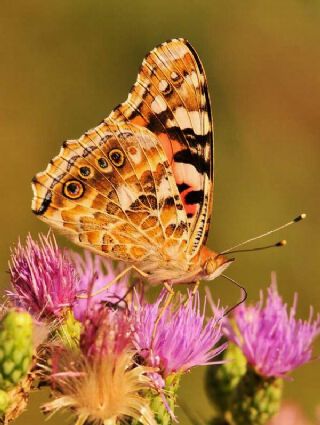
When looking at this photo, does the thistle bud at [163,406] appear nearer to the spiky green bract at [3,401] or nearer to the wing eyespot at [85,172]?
the spiky green bract at [3,401]

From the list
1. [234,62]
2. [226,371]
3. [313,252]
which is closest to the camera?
[226,371]

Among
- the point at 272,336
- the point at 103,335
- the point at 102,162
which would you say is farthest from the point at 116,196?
the point at 103,335

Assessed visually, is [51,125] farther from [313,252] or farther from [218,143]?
[313,252]

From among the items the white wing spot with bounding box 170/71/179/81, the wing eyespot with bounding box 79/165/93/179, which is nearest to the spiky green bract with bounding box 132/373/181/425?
the wing eyespot with bounding box 79/165/93/179

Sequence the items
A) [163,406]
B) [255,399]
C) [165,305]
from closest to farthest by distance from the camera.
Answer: [163,406] → [165,305] → [255,399]

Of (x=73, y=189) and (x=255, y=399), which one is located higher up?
(x=73, y=189)

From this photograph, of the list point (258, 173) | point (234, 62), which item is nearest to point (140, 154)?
point (258, 173)

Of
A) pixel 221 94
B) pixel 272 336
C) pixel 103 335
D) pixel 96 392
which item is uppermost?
pixel 221 94

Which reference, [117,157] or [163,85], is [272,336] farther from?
[163,85]
